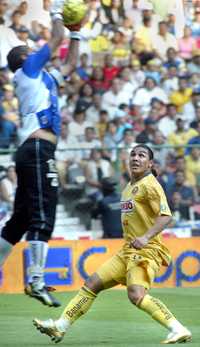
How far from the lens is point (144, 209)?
28.2 feet

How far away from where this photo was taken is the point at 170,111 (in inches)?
732

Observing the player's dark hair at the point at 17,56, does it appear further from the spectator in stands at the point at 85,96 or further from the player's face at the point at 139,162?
the spectator in stands at the point at 85,96

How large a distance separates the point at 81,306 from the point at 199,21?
13.1 metres

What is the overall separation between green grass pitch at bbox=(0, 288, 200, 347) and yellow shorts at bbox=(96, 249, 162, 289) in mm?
483

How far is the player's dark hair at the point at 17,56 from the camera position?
930 cm

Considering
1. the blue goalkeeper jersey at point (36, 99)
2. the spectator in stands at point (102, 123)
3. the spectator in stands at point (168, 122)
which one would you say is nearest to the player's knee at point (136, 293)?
the blue goalkeeper jersey at point (36, 99)

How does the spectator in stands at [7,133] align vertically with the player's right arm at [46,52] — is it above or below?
below

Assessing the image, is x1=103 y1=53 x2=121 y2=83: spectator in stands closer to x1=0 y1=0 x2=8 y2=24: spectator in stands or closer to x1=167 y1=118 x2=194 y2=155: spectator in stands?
x1=167 y1=118 x2=194 y2=155: spectator in stands

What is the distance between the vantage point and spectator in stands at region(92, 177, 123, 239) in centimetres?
1553

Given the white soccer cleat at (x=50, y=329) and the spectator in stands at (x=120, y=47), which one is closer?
the white soccer cleat at (x=50, y=329)

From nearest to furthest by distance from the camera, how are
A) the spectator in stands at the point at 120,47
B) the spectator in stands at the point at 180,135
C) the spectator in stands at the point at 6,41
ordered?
1. the spectator in stands at the point at 180,135
2. the spectator in stands at the point at 6,41
3. the spectator in stands at the point at 120,47

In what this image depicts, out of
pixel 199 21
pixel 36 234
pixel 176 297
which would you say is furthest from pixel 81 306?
pixel 199 21

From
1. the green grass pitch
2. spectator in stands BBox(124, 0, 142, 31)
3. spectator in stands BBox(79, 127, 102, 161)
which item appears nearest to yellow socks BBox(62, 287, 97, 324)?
the green grass pitch

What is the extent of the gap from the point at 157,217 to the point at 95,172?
7.46m
